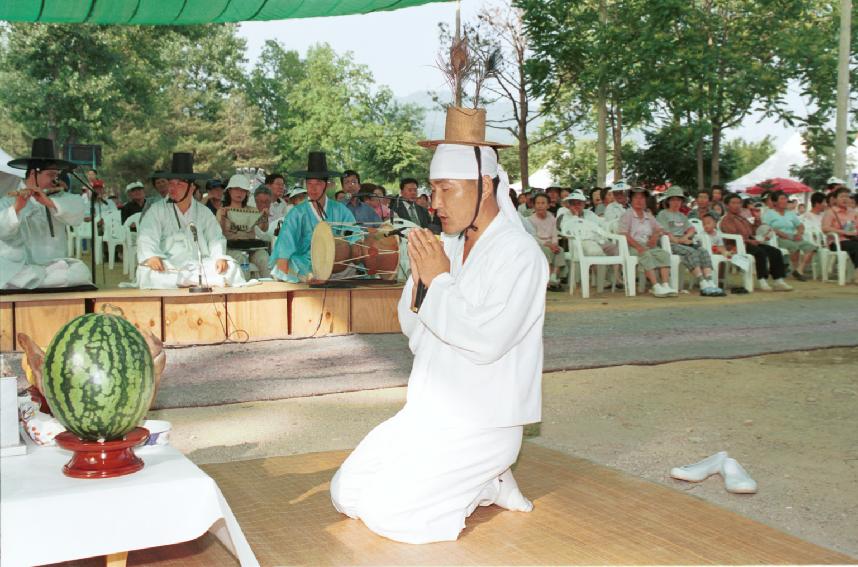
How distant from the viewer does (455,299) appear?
331 centimetres

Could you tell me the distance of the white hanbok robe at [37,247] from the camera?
8.03m

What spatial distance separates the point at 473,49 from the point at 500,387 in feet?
4.57

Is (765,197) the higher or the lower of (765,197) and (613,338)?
the higher

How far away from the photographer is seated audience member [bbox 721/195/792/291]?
13242 millimetres

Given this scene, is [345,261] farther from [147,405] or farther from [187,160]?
[147,405]

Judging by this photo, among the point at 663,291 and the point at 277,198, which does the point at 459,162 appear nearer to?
the point at 663,291

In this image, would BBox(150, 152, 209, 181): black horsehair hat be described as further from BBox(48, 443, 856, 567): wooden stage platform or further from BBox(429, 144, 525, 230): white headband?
BBox(429, 144, 525, 230): white headband

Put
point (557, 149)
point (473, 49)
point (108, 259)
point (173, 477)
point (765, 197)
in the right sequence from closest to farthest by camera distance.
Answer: point (173, 477), point (473, 49), point (765, 197), point (108, 259), point (557, 149)

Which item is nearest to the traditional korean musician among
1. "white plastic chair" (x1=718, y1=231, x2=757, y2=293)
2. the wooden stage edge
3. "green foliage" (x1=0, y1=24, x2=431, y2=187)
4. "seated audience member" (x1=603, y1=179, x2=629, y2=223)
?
the wooden stage edge

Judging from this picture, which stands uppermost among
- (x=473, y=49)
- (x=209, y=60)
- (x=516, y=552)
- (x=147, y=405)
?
(x=209, y=60)

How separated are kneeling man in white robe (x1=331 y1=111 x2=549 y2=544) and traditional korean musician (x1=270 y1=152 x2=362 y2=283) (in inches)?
218

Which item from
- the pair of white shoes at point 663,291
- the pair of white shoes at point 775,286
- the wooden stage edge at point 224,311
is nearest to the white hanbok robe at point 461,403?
the wooden stage edge at point 224,311

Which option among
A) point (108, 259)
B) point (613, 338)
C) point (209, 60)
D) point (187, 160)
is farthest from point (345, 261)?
point (209, 60)

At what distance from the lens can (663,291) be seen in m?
12.1
